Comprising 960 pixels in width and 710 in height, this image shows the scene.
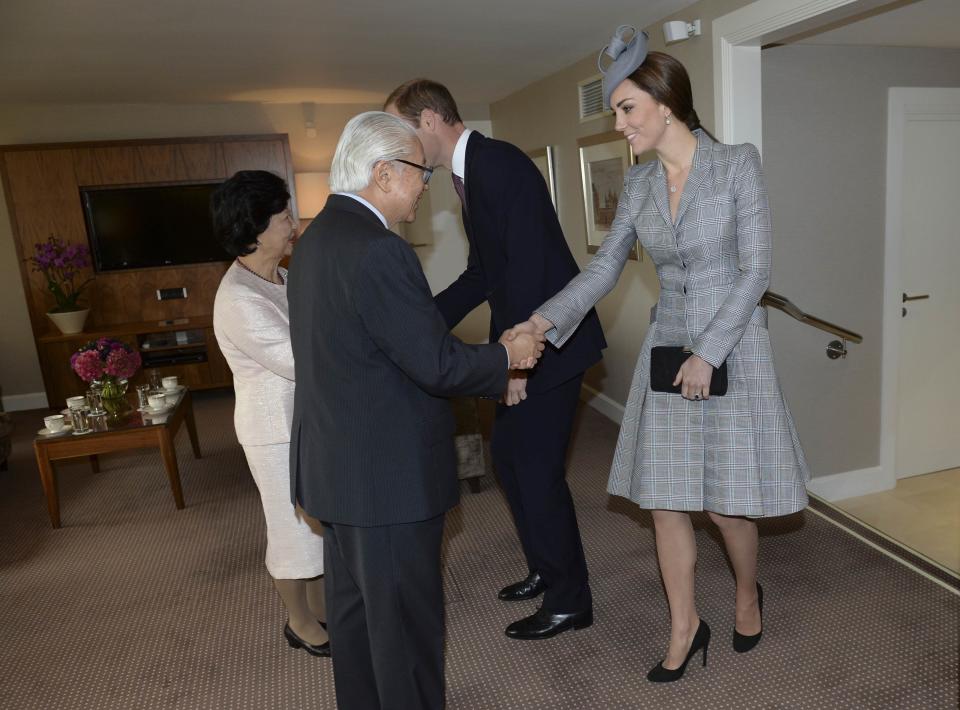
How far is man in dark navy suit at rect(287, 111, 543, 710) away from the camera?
1.46m

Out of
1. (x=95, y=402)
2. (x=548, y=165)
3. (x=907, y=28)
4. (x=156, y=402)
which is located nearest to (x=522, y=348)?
(x=156, y=402)

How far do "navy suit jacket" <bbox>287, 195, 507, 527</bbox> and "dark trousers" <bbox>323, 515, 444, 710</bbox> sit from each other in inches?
2.8

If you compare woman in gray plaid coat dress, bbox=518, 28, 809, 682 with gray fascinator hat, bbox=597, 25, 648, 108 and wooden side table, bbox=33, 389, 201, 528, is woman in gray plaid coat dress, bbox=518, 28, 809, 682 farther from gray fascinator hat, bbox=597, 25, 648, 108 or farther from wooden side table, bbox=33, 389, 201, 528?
wooden side table, bbox=33, 389, 201, 528

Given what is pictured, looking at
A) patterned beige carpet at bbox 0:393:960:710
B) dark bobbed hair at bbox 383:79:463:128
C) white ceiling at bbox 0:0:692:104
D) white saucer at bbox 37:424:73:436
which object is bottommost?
patterned beige carpet at bbox 0:393:960:710

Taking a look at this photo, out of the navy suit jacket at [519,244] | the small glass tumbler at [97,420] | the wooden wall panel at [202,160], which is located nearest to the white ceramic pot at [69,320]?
the wooden wall panel at [202,160]

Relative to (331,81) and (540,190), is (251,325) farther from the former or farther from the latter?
(331,81)

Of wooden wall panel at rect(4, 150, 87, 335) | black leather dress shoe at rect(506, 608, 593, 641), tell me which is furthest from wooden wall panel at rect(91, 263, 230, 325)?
black leather dress shoe at rect(506, 608, 593, 641)

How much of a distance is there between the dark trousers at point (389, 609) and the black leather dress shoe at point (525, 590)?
0.90 m

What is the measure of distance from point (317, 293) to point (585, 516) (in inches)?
86.7

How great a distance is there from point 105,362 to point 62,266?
2.36m

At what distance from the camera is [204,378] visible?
19.8ft

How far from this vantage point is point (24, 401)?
6262 mm

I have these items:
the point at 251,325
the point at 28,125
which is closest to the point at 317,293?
the point at 251,325

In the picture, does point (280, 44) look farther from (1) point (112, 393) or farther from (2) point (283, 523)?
(2) point (283, 523)
